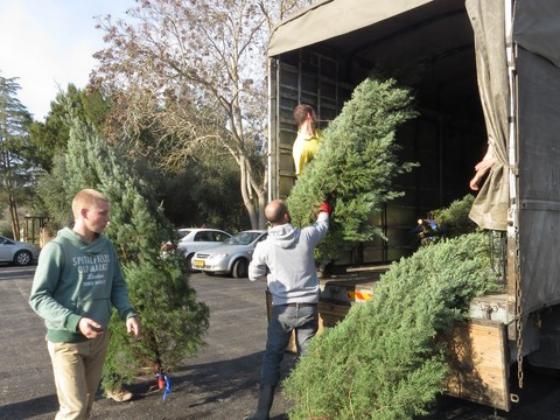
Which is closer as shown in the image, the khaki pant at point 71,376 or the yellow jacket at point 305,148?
the khaki pant at point 71,376

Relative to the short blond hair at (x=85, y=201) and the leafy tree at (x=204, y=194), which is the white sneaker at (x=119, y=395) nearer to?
the short blond hair at (x=85, y=201)

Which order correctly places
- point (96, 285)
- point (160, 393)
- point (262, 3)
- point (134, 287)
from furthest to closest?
point (262, 3), point (160, 393), point (134, 287), point (96, 285)

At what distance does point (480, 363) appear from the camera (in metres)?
3.26

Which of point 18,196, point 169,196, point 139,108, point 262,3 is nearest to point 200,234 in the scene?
point 139,108

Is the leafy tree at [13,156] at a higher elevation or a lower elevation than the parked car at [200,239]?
higher

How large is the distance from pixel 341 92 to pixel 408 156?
1407 mm

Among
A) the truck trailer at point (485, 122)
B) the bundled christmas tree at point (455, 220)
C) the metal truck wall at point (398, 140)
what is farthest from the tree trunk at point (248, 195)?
the bundled christmas tree at point (455, 220)

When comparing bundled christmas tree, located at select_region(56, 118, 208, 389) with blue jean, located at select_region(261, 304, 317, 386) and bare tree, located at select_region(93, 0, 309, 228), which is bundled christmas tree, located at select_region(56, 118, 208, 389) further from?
bare tree, located at select_region(93, 0, 309, 228)

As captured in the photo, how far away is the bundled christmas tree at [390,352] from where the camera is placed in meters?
3.12

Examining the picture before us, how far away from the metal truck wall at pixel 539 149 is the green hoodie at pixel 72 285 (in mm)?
2669

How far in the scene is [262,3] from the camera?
60.5 feet

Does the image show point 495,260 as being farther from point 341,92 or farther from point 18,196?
point 18,196

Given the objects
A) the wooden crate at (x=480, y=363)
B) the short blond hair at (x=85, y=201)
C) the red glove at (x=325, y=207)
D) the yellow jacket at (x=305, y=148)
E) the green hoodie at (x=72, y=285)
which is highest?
the yellow jacket at (x=305, y=148)

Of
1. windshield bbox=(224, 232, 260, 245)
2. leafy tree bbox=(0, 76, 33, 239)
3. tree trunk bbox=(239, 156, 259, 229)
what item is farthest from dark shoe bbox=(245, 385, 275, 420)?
leafy tree bbox=(0, 76, 33, 239)
